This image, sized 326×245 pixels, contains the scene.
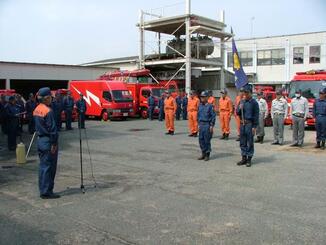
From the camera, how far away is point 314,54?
4856 centimetres

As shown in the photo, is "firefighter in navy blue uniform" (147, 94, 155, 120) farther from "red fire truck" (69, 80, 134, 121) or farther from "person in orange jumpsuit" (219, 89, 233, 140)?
"person in orange jumpsuit" (219, 89, 233, 140)

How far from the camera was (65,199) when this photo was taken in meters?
7.72

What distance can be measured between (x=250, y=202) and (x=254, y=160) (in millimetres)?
4550

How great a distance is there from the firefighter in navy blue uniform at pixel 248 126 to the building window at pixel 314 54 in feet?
133

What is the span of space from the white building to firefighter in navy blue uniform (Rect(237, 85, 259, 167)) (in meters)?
40.4

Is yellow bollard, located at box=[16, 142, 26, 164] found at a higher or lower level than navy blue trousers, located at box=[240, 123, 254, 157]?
lower

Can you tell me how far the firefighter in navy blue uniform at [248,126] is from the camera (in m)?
10.8

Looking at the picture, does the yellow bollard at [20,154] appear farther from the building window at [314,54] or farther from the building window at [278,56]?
the building window at [278,56]

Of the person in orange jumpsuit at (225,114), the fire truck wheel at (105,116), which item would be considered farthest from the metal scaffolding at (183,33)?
the person in orange jumpsuit at (225,114)

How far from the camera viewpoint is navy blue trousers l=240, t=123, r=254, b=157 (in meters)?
10.8

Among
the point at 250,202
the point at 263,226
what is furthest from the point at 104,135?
the point at 263,226

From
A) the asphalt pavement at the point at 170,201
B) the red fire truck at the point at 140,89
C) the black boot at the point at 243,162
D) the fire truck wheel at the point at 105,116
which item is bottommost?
the asphalt pavement at the point at 170,201

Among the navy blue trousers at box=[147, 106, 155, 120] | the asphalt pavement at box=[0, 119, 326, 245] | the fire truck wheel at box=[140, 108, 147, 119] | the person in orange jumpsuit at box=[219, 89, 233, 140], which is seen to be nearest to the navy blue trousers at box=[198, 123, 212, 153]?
the asphalt pavement at box=[0, 119, 326, 245]

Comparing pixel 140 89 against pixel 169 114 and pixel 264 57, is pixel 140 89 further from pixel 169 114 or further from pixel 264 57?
pixel 264 57
